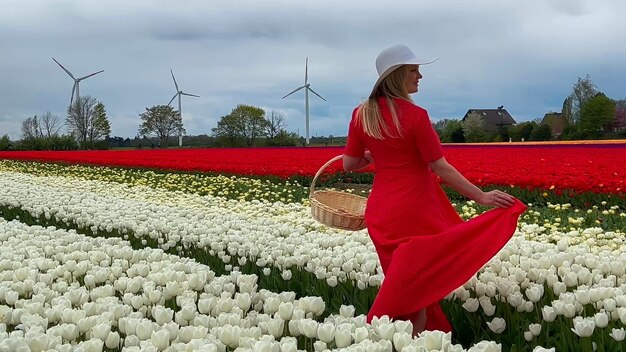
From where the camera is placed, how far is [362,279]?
4.79 meters

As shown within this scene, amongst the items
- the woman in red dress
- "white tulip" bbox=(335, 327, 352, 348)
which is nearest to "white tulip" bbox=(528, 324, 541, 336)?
the woman in red dress

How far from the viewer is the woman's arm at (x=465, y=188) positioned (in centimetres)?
400

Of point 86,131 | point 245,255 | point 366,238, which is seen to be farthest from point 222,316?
point 86,131

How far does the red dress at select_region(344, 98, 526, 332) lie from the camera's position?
3781mm

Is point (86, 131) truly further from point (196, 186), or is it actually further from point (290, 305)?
point (290, 305)

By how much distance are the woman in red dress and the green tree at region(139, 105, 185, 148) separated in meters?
70.4

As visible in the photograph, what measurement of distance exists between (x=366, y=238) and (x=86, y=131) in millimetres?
71254

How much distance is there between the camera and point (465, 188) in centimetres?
410

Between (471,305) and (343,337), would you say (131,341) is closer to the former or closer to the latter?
(343,337)

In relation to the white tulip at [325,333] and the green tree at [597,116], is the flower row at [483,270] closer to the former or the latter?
the white tulip at [325,333]

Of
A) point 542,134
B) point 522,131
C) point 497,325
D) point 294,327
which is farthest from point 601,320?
point 522,131

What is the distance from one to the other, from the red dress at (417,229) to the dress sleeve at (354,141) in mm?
15

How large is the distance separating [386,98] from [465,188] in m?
0.75

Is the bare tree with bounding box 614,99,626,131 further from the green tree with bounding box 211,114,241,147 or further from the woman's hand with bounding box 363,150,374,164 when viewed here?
the woman's hand with bounding box 363,150,374,164
